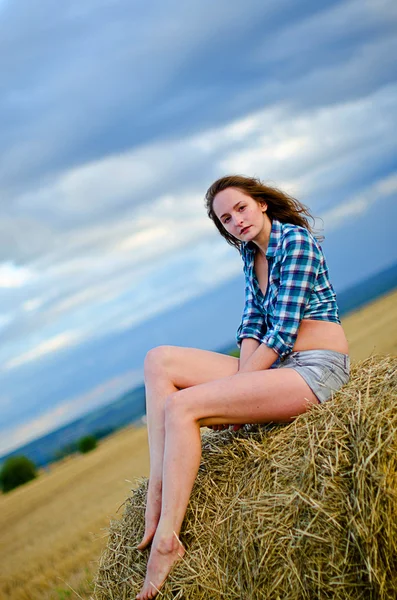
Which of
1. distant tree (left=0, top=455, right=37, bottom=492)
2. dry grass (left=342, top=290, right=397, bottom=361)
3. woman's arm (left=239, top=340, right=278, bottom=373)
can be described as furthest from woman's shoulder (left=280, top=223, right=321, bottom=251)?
distant tree (left=0, top=455, right=37, bottom=492)

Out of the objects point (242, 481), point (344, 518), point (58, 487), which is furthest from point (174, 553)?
point (58, 487)

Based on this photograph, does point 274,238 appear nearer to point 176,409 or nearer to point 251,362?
point 251,362

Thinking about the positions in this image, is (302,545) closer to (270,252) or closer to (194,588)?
(194,588)

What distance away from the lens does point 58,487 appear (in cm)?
1720

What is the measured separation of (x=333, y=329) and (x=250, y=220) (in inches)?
Answer: 37.4

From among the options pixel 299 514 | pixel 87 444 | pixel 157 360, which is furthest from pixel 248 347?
pixel 87 444

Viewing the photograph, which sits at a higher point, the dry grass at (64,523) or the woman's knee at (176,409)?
the woman's knee at (176,409)

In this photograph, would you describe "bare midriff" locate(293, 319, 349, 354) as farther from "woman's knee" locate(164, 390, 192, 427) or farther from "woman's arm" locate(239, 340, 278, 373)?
"woman's knee" locate(164, 390, 192, 427)

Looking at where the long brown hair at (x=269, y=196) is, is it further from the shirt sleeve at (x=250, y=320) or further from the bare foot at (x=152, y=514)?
the bare foot at (x=152, y=514)

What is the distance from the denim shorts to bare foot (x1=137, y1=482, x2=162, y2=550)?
1.12 meters

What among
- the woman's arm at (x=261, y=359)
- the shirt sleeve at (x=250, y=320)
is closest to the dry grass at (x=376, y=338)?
the shirt sleeve at (x=250, y=320)

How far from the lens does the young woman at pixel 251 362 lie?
363cm

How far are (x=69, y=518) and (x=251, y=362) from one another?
30.2 ft

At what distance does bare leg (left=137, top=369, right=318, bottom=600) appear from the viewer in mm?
3566
